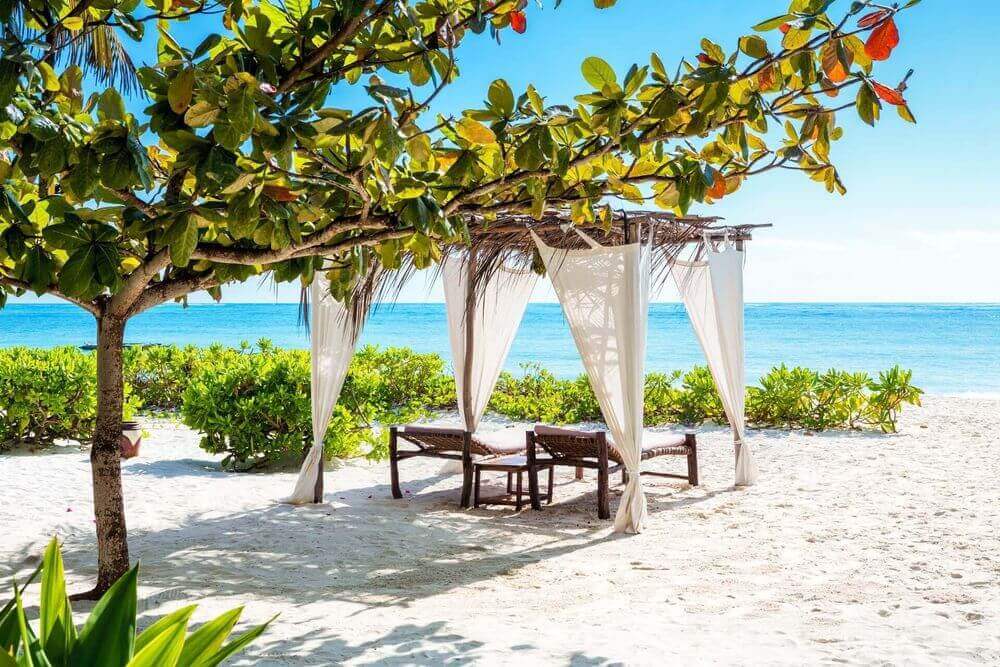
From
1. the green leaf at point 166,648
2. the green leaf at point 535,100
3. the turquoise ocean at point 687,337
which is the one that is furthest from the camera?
the turquoise ocean at point 687,337

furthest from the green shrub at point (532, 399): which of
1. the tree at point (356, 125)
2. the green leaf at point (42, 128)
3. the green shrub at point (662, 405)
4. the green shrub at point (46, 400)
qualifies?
the green leaf at point (42, 128)

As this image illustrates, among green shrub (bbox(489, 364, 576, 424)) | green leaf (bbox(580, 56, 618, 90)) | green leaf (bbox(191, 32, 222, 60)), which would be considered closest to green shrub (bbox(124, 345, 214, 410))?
green shrub (bbox(489, 364, 576, 424))

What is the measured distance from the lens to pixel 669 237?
6090 millimetres

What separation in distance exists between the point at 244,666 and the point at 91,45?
5.62 m

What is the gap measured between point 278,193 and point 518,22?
2.77 feet

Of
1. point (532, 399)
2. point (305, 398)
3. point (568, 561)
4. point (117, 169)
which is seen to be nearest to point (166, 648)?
point (117, 169)

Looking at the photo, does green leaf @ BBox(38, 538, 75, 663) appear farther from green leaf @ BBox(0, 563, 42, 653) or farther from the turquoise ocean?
the turquoise ocean

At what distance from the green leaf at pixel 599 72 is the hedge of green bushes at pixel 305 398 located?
15.9 ft

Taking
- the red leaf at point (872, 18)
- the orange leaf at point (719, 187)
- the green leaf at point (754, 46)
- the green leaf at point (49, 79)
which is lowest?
the orange leaf at point (719, 187)

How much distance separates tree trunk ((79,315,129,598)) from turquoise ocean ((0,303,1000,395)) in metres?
16.3

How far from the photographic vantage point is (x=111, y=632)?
55.1 inches

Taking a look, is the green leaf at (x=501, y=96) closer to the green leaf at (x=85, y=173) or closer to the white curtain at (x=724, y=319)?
the green leaf at (x=85, y=173)

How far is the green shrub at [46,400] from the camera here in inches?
283

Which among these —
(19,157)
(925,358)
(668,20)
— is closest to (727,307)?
(668,20)
